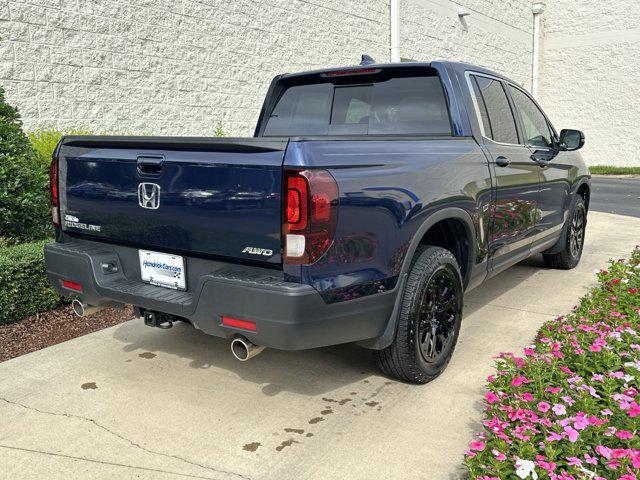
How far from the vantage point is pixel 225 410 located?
3.29 m

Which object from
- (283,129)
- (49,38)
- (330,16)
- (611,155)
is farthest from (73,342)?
(611,155)

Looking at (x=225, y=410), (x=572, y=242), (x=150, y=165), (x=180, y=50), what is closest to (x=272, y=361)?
(x=225, y=410)

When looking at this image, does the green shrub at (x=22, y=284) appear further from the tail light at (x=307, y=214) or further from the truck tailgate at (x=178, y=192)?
the tail light at (x=307, y=214)

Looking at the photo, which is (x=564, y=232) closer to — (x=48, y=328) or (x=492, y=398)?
(x=492, y=398)

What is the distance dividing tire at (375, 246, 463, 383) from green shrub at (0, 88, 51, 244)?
3.37 m

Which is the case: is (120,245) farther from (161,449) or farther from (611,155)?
(611,155)

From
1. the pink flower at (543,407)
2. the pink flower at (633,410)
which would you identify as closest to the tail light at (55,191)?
the pink flower at (543,407)

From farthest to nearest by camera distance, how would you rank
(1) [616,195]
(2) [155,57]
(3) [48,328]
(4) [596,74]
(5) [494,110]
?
(4) [596,74] < (1) [616,195] < (2) [155,57] < (3) [48,328] < (5) [494,110]

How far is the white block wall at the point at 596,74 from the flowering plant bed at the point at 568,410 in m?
22.1

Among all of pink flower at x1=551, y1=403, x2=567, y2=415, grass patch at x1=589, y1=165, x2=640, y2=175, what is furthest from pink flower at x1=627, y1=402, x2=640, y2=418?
grass patch at x1=589, y1=165, x2=640, y2=175

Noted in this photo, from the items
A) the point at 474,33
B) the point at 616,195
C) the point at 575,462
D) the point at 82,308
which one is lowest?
the point at 575,462

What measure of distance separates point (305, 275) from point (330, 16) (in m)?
10.4

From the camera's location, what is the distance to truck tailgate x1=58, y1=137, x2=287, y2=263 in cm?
275

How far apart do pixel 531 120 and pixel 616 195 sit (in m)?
11.1
